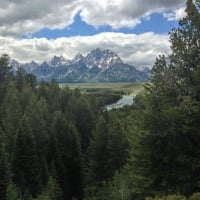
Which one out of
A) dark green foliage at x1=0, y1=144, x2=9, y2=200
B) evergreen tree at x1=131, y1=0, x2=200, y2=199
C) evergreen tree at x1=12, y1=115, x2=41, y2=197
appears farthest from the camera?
evergreen tree at x1=12, y1=115, x2=41, y2=197

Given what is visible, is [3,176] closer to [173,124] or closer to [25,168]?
[25,168]

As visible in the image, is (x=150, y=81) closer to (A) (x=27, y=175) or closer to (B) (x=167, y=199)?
(B) (x=167, y=199)

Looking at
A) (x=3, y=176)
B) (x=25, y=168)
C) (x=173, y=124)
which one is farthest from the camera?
(x=25, y=168)

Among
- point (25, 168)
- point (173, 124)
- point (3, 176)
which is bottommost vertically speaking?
point (25, 168)

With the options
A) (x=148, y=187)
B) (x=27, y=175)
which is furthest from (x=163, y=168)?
(x=27, y=175)

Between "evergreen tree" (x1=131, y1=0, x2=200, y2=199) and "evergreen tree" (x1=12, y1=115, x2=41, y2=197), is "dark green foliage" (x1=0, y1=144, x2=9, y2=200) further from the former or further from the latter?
"evergreen tree" (x1=131, y1=0, x2=200, y2=199)

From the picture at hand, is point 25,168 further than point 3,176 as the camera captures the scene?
Yes

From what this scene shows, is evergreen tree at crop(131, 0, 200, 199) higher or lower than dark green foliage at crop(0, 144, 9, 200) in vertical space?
higher

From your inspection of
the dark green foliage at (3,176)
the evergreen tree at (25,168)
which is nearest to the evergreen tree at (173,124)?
the dark green foliage at (3,176)

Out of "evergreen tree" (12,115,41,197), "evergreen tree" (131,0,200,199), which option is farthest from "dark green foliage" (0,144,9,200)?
"evergreen tree" (131,0,200,199)

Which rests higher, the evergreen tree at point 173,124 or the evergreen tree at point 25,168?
the evergreen tree at point 173,124

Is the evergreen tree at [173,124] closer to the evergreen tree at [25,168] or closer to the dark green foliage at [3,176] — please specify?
the dark green foliage at [3,176]

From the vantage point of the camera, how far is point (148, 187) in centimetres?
2597

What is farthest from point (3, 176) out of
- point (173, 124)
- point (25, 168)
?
point (173, 124)
